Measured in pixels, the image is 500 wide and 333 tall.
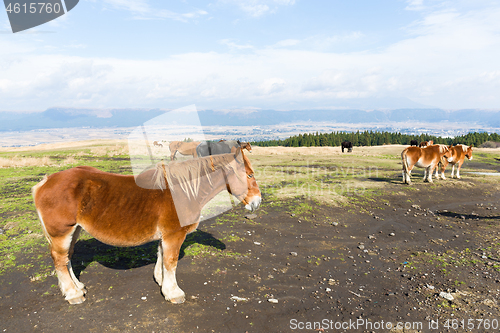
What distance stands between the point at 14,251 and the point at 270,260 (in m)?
7.05

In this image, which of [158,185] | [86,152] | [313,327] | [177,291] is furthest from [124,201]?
[86,152]

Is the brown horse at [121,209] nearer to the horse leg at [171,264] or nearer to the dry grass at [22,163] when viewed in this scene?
the horse leg at [171,264]

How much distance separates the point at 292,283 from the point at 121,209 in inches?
164

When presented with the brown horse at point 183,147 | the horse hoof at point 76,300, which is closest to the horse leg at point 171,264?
the horse hoof at point 76,300

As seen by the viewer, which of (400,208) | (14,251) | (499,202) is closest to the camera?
(14,251)

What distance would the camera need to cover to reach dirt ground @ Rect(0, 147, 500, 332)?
473 centimetres

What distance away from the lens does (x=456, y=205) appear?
43.1 ft

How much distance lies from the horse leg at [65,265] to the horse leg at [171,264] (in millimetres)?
1638

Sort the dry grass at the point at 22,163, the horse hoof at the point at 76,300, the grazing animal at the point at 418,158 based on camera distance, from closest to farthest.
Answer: the horse hoof at the point at 76,300, the grazing animal at the point at 418,158, the dry grass at the point at 22,163

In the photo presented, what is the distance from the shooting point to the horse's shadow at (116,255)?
655cm

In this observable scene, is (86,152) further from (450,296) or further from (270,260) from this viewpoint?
(450,296)

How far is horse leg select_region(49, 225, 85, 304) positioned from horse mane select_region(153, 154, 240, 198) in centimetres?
182

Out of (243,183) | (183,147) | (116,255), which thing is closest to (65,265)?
(116,255)

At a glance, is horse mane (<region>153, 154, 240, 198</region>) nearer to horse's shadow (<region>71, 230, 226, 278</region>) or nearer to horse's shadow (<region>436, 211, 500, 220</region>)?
horse's shadow (<region>71, 230, 226, 278</region>)
